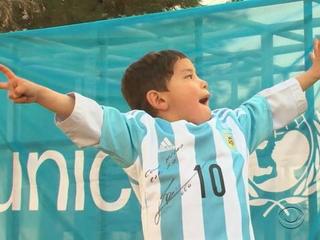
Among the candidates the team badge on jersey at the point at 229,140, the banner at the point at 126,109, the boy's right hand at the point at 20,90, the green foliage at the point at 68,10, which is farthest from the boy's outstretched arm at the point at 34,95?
the green foliage at the point at 68,10

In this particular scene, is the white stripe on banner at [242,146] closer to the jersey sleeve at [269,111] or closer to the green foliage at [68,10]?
the jersey sleeve at [269,111]

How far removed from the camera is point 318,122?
2.62 m

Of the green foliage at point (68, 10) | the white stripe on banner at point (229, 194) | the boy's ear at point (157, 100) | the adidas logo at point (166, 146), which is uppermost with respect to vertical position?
the green foliage at point (68, 10)

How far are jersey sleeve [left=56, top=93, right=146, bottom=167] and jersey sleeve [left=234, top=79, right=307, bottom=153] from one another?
0.34 m

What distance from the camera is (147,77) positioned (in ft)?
6.82

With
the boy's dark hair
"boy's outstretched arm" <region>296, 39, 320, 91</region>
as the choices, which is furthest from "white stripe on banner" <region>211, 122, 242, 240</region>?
"boy's outstretched arm" <region>296, 39, 320, 91</region>

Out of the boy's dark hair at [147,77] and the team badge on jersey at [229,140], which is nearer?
the team badge on jersey at [229,140]

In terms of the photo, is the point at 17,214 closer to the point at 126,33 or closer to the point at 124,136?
the point at 126,33

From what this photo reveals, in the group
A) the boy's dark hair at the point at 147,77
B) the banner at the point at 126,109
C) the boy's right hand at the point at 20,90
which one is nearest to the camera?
the boy's right hand at the point at 20,90

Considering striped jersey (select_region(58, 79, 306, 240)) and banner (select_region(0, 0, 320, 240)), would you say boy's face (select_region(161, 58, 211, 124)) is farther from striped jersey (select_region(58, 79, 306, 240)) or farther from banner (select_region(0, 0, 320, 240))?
banner (select_region(0, 0, 320, 240))

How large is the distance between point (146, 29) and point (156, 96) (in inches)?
40.8

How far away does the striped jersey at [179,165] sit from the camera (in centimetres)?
184

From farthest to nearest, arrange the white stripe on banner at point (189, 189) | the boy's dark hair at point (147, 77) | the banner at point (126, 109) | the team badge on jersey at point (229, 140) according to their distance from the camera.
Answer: the banner at point (126, 109), the boy's dark hair at point (147, 77), the team badge on jersey at point (229, 140), the white stripe on banner at point (189, 189)

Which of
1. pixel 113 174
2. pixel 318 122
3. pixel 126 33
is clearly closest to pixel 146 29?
pixel 126 33
